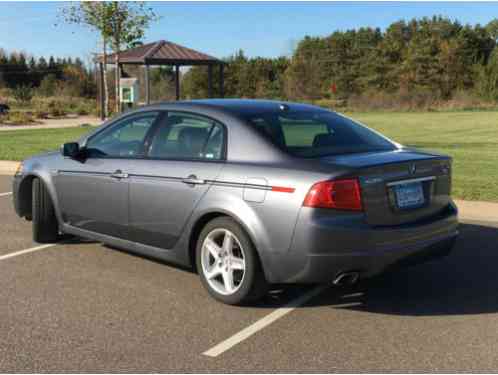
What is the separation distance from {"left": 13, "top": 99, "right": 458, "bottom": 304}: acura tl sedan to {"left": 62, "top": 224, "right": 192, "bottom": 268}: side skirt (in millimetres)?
12

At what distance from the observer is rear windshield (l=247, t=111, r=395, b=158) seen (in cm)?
510

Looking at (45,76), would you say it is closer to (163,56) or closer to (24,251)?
(163,56)

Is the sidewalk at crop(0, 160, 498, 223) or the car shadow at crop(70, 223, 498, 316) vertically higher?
the sidewalk at crop(0, 160, 498, 223)

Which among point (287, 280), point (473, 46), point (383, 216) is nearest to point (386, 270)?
point (383, 216)

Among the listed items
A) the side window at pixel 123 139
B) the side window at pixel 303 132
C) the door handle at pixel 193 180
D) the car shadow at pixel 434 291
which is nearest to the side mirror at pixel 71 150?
the side window at pixel 123 139

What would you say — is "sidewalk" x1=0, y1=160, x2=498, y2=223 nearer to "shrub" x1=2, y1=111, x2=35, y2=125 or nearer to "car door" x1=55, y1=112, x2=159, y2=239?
"car door" x1=55, y1=112, x2=159, y2=239

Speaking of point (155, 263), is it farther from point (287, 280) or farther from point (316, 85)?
point (316, 85)

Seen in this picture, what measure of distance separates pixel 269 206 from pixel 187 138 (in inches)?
47.1

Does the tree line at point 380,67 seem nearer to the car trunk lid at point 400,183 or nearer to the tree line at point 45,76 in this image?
the tree line at point 45,76

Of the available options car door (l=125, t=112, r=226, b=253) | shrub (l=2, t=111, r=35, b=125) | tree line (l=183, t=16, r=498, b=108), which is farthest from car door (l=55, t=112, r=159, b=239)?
tree line (l=183, t=16, r=498, b=108)

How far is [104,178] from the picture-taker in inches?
235

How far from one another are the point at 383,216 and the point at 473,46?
230 feet

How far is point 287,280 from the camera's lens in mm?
4699

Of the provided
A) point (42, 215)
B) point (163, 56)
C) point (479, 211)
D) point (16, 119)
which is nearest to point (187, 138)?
point (42, 215)
